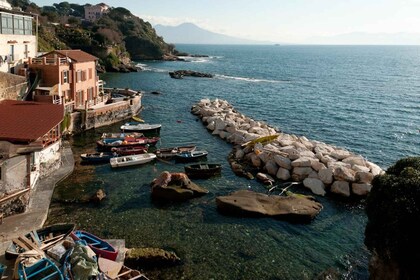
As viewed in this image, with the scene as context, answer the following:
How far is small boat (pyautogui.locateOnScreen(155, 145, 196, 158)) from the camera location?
38438mm

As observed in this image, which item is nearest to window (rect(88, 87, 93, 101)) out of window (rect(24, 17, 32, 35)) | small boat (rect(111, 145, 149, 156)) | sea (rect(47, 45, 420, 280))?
sea (rect(47, 45, 420, 280))

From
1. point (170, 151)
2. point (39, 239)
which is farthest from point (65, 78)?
point (39, 239)

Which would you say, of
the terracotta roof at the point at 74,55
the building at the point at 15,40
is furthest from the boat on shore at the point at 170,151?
the building at the point at 15,40

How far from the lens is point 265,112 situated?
218 feet

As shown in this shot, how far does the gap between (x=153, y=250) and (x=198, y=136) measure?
28911mm

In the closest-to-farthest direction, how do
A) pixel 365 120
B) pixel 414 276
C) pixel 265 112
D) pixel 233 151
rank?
pixel 414 276 → pixel 233 151 → pixel 365 120 → pixel 265 112

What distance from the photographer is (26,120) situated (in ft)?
88.9

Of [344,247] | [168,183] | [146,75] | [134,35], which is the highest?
[134,35]

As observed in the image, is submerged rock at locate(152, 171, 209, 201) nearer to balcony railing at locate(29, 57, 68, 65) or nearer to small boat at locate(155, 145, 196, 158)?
small boat at locate(155, 145, 196, 158)

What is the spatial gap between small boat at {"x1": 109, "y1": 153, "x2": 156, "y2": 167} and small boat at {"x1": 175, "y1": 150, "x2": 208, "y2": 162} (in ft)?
8.99

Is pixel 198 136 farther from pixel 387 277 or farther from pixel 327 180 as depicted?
pixel 387 277

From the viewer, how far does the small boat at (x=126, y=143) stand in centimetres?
3916

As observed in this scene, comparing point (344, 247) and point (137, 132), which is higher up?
point (137, 132)

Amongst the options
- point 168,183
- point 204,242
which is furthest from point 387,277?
point 168,183
